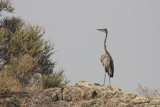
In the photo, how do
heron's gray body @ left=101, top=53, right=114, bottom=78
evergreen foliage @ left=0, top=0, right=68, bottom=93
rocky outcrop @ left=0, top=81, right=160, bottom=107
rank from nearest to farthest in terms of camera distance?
rocky outcrop @ left=0, top=81, right=160, bottom=107 < heron's gray body @ left=101, top=53, right=114, bottom=78 < evergreen foliage @ left=0, top=0, right=68, bottom=93

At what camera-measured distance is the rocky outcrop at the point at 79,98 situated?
24.8 metres

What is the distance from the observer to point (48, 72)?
123ft

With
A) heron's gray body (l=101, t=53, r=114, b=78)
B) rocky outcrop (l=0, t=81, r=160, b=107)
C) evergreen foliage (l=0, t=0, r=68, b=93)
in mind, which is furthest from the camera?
evergreen foliage (l=0, t=0, r=68, b=93)

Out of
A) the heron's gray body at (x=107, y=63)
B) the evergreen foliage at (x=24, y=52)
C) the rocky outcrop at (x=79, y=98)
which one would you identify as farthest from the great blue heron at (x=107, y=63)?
the evergreen foliage at (x=24, y=52)

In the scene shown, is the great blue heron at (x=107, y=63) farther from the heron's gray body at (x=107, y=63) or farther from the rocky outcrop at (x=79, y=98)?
the rocky outcrop at (x=79, y=98)

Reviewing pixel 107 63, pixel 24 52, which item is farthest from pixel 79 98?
pixel 24 52

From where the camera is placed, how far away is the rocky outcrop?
81.3 feet

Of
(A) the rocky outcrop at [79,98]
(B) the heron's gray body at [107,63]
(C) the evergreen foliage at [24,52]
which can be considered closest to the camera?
(A) the rocky outcrop at [79,98]

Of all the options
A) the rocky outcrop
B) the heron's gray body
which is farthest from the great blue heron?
the rocky outcrop

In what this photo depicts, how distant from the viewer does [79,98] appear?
25.5 meters

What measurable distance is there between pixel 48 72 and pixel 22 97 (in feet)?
40.1

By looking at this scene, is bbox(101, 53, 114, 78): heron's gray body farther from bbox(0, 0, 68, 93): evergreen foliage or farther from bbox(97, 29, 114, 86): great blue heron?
bbox(0, 0, 68, 93): evergreen foliage

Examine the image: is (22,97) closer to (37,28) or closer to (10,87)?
(10,87)

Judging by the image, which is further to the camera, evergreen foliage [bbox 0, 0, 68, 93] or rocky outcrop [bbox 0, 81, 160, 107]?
evergreen foliage [bbox 0, 0, 68, 93]
